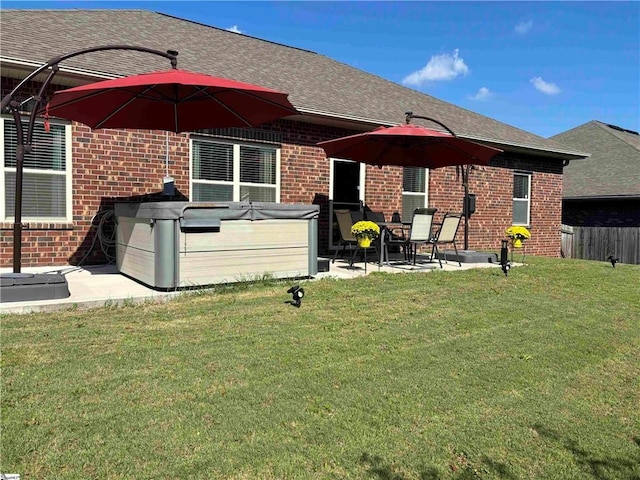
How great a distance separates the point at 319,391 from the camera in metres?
3.08

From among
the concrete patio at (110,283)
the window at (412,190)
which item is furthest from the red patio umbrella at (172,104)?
the window at (412,190)

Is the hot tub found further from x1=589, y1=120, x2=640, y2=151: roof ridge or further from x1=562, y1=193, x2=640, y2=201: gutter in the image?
x1=589, y1=120, x2=640, y2=151: roof ridge

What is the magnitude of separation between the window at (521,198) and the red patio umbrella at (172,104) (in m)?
9.18

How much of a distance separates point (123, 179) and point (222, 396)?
5.86m

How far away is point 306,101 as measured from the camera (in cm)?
955

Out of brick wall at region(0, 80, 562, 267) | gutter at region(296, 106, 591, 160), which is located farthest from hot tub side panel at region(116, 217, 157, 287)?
gutter at region(296, 106, 591, 160)

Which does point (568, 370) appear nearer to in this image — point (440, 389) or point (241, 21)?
point (440, 389)

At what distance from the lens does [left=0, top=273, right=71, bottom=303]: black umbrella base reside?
4.72m

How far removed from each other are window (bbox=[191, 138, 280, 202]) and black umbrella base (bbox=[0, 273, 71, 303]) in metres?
3.81

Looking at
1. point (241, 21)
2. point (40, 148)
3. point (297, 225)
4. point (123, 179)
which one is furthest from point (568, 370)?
point (241, 21)

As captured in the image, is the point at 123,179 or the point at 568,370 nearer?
the point at 568,370

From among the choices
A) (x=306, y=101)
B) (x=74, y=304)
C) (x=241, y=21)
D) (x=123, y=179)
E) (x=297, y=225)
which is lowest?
(x=74, y=304)

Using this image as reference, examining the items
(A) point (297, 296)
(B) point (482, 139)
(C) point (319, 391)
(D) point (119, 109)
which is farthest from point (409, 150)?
(C) point (319, 391)

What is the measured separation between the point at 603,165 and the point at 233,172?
1653cm
